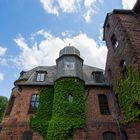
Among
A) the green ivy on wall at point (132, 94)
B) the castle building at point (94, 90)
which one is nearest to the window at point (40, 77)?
the castle building at point (94, 90)

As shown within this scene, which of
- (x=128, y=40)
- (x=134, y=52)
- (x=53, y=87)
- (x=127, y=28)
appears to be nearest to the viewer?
(x=134, y=52)

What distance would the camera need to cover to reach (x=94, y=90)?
732 inches

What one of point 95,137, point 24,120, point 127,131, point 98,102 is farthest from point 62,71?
point 127,131

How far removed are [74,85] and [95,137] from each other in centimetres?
504

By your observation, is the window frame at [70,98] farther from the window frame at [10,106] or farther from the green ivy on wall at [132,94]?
the window frame at [10,106]

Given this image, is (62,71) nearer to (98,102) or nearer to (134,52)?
(98,102)

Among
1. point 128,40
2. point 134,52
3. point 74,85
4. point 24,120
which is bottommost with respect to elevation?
point 24,120

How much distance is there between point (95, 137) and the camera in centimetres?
1533

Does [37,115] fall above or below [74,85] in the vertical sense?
below

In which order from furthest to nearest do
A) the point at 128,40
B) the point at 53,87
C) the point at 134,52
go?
1. the point at 53,87
2. the point at 128,40
3. the point at 134,52

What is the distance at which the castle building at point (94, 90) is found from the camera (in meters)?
15.3

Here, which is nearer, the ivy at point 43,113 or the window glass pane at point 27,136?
the window glass pane at point 27,136

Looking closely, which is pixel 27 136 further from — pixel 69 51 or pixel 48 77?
pixel 69 51

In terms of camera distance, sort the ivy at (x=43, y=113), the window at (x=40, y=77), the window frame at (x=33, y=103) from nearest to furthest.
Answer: the ivy at (x=43, y=113)
the window frame at (x=33, y=103)
the window at (x=40, y=77)
